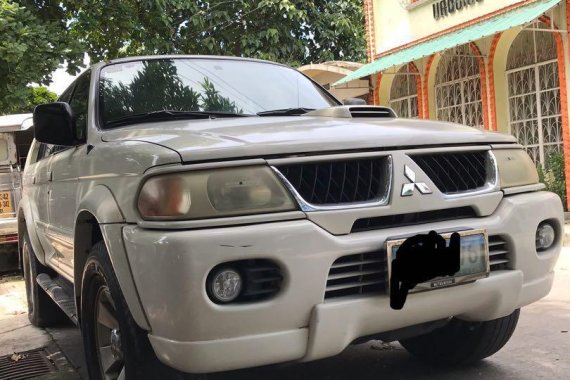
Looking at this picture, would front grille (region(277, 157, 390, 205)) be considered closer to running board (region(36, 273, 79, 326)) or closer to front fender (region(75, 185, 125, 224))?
front fender (region(75, 185, 125, 224))

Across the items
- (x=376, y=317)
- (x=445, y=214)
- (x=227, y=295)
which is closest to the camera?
(x=227, y=295)

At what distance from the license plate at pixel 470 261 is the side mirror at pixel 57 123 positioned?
2025 millimetres

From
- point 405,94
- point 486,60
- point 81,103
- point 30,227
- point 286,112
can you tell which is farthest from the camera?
point 405,94

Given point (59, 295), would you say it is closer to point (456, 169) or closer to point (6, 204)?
point (456, 169)

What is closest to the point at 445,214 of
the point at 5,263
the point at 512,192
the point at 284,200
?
the point at 512,192

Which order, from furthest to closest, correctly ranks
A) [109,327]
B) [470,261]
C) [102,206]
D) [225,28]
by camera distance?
[225,28]
[109,327]
[102,206]
[470,261]

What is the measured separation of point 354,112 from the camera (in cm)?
306

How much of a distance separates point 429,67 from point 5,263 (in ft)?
28.8

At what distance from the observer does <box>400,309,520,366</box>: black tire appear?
3.16m

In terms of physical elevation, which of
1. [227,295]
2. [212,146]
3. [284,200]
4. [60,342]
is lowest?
[60,342]

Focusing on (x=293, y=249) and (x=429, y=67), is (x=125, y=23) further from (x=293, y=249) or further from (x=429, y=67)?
(x=293, y=249)

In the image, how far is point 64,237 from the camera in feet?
11.4

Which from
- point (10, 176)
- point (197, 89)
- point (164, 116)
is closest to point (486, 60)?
point (10, 176)

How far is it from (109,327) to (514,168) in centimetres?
193
